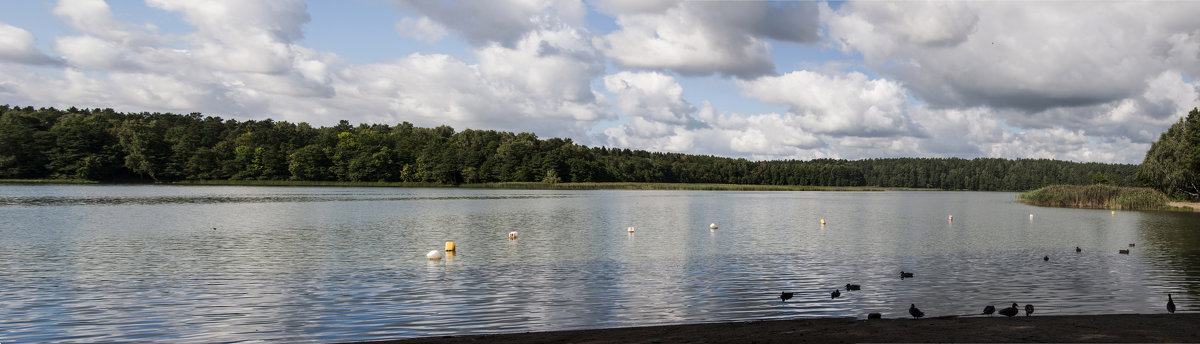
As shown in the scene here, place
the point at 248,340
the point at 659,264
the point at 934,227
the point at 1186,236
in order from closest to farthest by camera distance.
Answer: the point at 248,340 → the point at 659,264 → the point at 1186,236 → the point at 934,227

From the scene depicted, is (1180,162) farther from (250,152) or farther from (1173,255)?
→ (250,152)

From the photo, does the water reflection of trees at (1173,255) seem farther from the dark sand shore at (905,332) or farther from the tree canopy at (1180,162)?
the tree canopy at (1180,162)

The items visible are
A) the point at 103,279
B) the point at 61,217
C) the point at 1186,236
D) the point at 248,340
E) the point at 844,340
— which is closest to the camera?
the point at 844,340

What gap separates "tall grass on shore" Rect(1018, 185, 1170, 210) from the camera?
64000mm

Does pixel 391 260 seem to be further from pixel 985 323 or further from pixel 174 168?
pixel 174 168

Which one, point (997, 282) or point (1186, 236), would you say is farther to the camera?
point (1186, 236)

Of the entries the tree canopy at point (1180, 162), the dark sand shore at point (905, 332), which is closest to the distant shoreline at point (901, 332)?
the dark sand shore at point (905, 332)

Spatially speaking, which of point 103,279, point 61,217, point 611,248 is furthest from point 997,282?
point 61,217

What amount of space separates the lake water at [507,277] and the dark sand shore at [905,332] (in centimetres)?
149

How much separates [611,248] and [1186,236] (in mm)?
29455

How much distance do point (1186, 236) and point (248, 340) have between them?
Result: 4157 cm

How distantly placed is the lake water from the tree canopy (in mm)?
36378

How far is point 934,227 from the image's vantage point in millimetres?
41656

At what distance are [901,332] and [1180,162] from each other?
7333 centimetres
